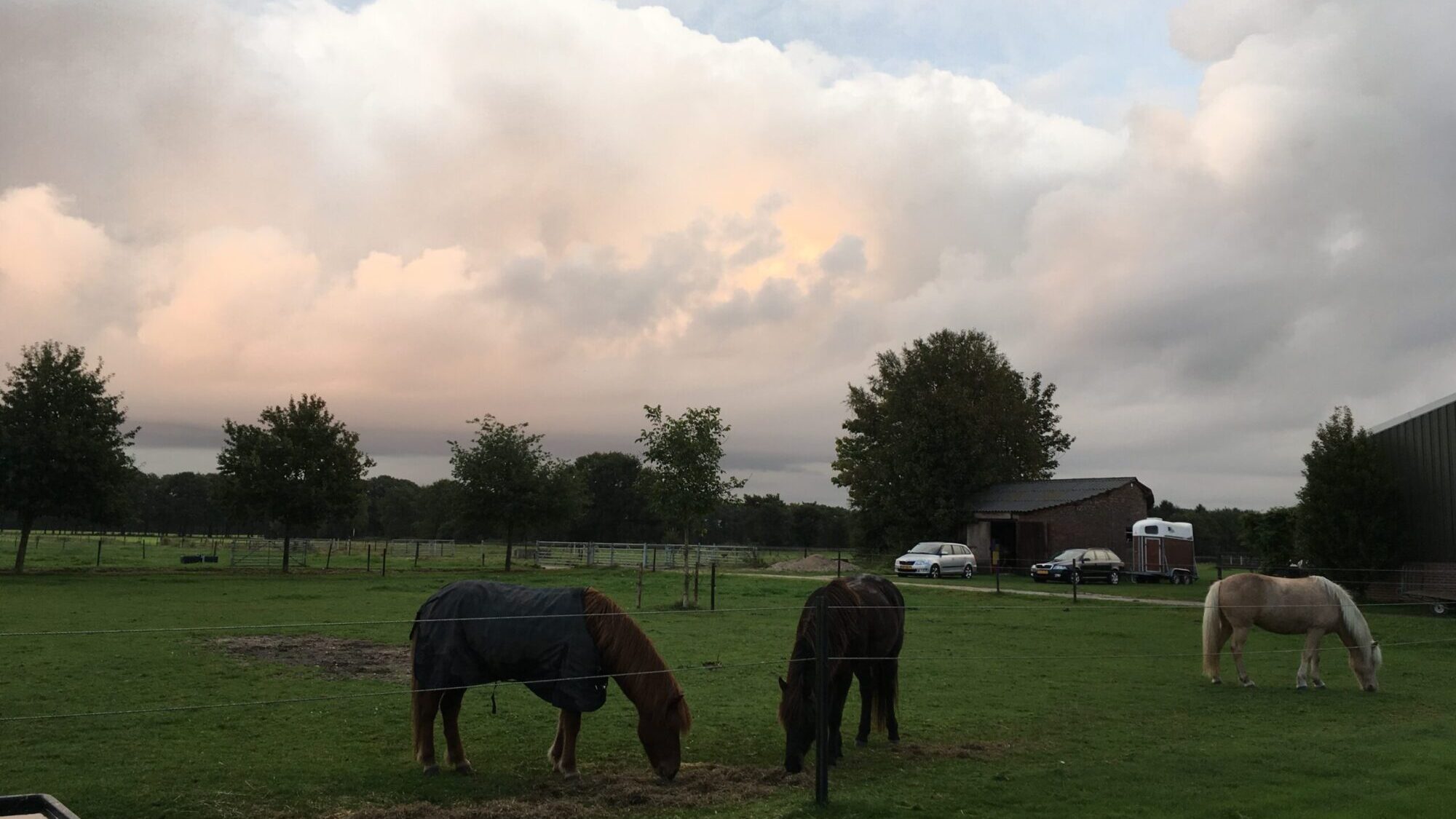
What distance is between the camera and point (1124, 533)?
41.8 metres

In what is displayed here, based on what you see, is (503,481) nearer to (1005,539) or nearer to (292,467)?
(292,467)

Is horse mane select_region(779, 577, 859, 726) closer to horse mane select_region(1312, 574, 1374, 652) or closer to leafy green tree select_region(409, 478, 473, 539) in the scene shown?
horse mane select_region(1312, 574, 1374, 652)

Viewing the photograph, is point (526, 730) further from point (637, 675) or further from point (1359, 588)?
point (1359, 588)

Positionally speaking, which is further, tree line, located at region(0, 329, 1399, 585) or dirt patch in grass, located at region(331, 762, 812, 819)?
tree line, located at region(0, 329, 1399, 585)

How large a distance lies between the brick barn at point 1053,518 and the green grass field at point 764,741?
81.4 ft

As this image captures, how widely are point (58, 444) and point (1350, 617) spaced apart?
108ft

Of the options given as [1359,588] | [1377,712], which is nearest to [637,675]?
[1377,712]

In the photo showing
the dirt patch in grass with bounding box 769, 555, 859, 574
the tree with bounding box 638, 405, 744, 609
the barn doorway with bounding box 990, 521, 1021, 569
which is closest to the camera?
the tree with bounding box 638, 405, 744, 609

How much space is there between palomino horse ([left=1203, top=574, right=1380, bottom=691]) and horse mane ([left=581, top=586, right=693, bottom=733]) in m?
8.06

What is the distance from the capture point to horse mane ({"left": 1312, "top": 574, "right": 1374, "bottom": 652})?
11227mm

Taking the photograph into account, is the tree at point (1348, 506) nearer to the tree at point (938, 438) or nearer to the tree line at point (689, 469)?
the tree line at point (689, 469)

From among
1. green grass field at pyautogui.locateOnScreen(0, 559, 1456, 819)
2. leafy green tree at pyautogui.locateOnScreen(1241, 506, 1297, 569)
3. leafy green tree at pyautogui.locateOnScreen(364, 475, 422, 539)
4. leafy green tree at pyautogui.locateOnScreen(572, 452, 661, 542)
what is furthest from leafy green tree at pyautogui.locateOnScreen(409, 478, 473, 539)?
green grass field at pyautogui.locateOnScreen(0, 559, 1456, 819)

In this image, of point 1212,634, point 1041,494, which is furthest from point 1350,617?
point 1041,494

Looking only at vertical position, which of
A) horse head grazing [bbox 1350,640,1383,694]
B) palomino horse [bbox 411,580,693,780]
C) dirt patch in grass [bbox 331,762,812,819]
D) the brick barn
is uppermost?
the brick barn
